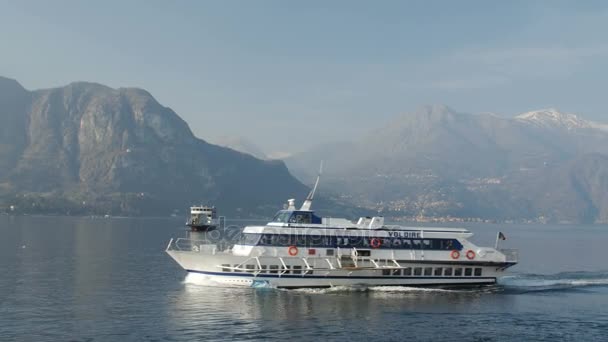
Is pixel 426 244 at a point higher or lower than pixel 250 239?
lower

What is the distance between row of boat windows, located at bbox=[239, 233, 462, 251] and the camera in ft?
153

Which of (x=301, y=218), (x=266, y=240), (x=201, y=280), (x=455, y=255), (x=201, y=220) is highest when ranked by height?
(x=201, y=220)

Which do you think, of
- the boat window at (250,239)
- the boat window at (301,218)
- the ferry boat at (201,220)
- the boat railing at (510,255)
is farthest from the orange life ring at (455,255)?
the ferry boat at (201,220)

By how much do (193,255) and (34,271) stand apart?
67.5 ft

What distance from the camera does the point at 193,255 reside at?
4619cm

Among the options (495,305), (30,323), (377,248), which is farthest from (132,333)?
(495,305)

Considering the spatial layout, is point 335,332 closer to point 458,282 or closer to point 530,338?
point 530,338

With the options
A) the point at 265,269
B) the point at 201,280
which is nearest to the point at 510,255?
the point at 265,269

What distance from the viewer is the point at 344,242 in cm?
4769

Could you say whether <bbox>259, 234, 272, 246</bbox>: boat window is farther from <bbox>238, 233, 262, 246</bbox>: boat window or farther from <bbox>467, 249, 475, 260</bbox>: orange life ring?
<bbox>467, 249, 475, 260</bbox>: orange life ring

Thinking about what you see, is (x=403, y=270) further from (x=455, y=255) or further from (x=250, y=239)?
(x=250, y=239)

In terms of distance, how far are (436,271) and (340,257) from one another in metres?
8.32

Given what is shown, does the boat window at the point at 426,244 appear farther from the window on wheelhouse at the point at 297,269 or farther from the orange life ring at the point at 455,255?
the window on wheelhouse at the point at 297,269

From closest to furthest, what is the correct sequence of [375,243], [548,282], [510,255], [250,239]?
[250,239] → [375,243] → [510,255] → [548,282]
